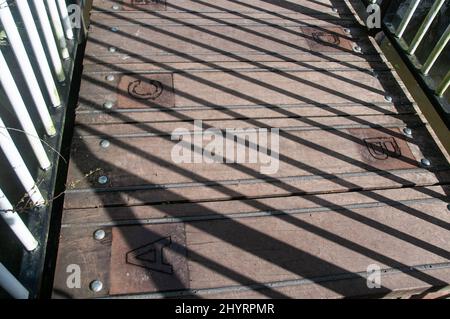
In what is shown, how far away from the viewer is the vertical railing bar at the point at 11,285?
1533mm

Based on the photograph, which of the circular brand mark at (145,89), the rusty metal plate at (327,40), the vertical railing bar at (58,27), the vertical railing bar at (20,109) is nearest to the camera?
the vertical railing bar at (20,109)

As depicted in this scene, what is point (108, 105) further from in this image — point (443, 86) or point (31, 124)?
point (443, 86)

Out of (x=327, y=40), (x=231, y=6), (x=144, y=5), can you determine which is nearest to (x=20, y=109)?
(x=144, y=5)

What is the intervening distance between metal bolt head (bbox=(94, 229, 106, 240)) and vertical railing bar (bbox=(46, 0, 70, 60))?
1397 millimetres

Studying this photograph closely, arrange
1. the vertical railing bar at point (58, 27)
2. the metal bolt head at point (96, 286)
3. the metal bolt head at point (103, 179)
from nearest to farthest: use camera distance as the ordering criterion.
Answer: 1. the metal bolt head at point (96, 286)
2. the metal bolt head at point (103, 179)
3. the vertical railing bar at point (58, 27)

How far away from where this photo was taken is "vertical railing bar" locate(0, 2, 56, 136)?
1737mm

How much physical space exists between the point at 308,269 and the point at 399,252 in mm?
591

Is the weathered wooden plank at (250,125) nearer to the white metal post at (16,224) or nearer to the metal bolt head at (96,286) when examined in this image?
the white metal post at (16,224)

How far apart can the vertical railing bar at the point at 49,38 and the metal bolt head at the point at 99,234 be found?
1172 millimetres

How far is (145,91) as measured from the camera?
2.80 meters

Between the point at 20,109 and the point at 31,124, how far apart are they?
0.49ft

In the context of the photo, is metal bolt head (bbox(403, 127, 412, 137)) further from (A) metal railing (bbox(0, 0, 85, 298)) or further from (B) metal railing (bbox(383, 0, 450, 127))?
(A) metal railing (bbox(0, 0, 85, 298))

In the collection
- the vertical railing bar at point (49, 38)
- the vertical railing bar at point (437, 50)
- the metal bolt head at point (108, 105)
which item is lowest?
the metal bolt head at point (108, 105)

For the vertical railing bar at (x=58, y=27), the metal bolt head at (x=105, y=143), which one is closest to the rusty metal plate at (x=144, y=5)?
the vertical railing bar at (x=58, y=27)
